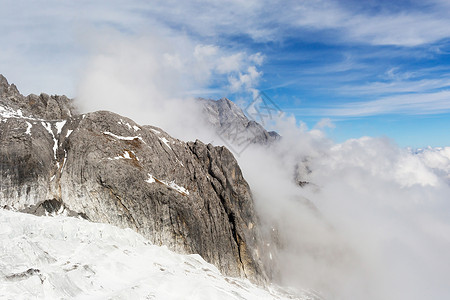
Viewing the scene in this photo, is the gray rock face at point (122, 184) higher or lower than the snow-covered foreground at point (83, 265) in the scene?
higher

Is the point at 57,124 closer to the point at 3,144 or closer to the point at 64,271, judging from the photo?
the point at 3,144

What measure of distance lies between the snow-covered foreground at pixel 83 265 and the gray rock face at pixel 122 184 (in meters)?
10.9

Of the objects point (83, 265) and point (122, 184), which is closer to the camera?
point (83, 265)

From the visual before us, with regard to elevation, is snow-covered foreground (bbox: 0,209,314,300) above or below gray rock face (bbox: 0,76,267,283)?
below

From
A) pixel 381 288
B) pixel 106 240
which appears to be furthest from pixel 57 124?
pixel 381 288

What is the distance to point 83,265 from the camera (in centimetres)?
4222

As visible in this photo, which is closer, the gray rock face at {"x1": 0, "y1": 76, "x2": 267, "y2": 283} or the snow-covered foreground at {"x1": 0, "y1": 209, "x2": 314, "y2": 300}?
the snow-covered foreground at {"x1": 0, "y1": 209, "x2": 314, "y2": 300}

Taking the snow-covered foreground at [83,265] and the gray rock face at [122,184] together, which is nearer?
the snow-covered foreground at [83,265]

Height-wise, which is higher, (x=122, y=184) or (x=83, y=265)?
(x=122, y=184)

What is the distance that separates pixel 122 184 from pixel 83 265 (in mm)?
29955

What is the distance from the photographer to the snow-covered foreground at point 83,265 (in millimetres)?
35781

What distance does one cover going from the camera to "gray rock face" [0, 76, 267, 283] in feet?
217

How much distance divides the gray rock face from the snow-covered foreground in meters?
10.9

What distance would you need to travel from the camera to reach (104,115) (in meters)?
82.2
